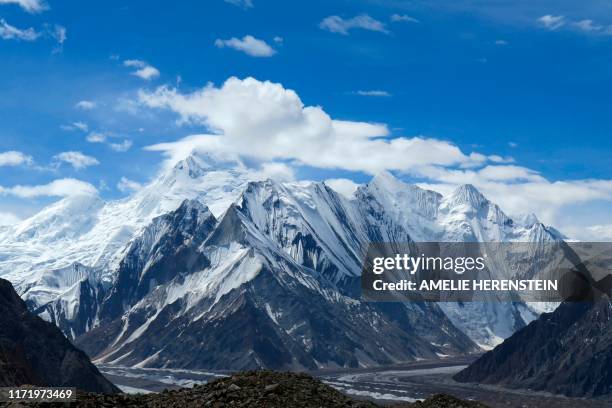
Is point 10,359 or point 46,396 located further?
point 10,359

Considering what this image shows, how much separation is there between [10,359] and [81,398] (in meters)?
133

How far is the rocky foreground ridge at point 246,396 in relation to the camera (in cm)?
6241

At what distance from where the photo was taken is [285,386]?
66.1m

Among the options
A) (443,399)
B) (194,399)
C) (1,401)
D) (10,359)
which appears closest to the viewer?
(1,401)

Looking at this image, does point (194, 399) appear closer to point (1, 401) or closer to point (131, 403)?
point (131, 403)

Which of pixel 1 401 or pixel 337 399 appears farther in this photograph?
pixel 337 399

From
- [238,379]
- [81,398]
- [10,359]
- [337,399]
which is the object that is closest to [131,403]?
[81,398]

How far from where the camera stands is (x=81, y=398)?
62656 millimetres

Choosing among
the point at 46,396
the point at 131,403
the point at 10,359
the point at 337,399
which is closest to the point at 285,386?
the point at 337,399

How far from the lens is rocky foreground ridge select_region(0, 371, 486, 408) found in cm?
6241

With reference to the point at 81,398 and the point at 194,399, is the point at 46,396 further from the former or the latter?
the point at 194,399

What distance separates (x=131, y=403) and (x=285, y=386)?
456 inches

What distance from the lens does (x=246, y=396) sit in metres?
63.4

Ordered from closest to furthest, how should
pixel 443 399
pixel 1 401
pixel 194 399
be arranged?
1. pixel 1 401
2. pixel 194 399
3. pixel 443 399
